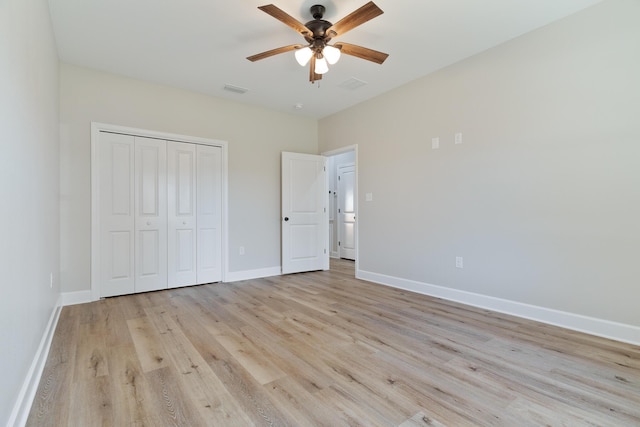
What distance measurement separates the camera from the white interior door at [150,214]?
12.4 ft

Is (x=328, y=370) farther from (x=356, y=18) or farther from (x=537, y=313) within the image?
(x=356, y=18)

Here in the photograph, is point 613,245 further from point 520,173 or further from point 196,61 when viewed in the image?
point 196,61

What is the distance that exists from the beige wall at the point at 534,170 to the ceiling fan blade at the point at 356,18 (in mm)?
1687

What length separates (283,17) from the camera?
219 centimetres

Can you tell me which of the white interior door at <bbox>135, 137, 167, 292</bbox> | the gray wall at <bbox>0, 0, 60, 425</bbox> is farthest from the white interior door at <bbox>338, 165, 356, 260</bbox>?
the gray wall at <bbox>0, 0, 60, 425</bbox>

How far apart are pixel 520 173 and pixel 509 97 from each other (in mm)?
768

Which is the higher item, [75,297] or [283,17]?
[283,17]

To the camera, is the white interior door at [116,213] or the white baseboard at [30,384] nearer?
the white baseboard at [30,384]

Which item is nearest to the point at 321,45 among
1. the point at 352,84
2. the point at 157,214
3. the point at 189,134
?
the point at 352,84

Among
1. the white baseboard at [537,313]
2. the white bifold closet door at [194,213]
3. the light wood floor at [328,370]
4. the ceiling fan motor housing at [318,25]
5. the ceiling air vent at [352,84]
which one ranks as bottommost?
the light wood floor at [328,370]

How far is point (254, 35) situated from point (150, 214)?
8.28ft

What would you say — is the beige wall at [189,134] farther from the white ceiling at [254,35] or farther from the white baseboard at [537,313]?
the white baseboard at [537,313]

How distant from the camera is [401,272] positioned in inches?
158

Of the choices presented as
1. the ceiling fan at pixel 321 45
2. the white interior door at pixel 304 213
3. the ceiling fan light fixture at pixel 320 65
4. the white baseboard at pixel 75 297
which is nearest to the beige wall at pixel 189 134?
the white baseboard at pixel 75 297
